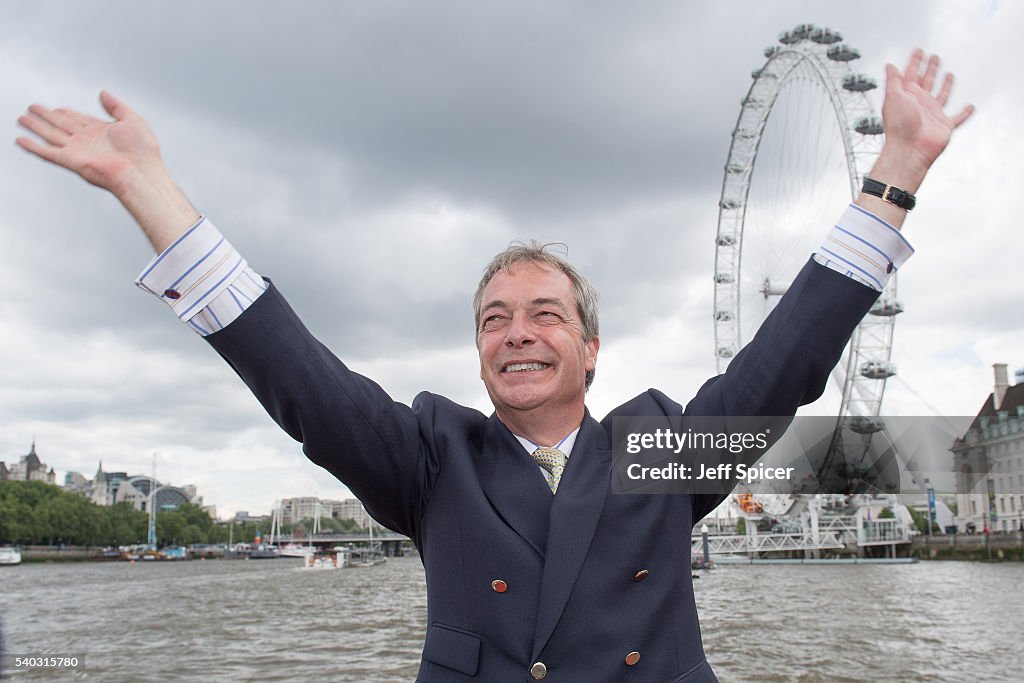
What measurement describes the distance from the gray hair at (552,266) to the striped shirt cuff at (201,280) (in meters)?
0.66

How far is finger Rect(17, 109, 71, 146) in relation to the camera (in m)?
1.54

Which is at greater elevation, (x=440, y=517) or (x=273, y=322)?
(x=273, y=322)

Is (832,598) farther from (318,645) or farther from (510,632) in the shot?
(510,632)

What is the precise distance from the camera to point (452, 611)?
5.96ft

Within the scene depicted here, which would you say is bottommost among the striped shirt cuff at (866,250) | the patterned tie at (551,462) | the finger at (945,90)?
the patterned tie at (551,462)

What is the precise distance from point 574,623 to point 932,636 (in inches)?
692

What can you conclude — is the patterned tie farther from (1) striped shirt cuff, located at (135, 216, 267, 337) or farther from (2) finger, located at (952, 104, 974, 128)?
(2) finger, located at (952, 104, 974, 128)

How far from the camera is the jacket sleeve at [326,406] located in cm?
152

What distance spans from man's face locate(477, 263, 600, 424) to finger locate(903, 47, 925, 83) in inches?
32.8

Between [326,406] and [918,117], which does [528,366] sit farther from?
[918,117]

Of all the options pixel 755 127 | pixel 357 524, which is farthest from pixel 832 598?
pixel 357 524

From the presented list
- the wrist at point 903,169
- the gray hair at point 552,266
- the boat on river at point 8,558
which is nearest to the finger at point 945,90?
the wrist at point 903,169

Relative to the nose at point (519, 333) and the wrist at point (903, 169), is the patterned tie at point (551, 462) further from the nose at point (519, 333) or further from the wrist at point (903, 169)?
the wrist at point (903, 169)

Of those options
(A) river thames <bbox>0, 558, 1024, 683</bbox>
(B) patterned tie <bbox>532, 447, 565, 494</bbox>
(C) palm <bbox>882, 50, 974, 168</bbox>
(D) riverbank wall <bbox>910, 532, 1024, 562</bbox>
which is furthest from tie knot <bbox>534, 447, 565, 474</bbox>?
(D) riverbank wall <bbox>910, 532, 1024, 562</bbox>
